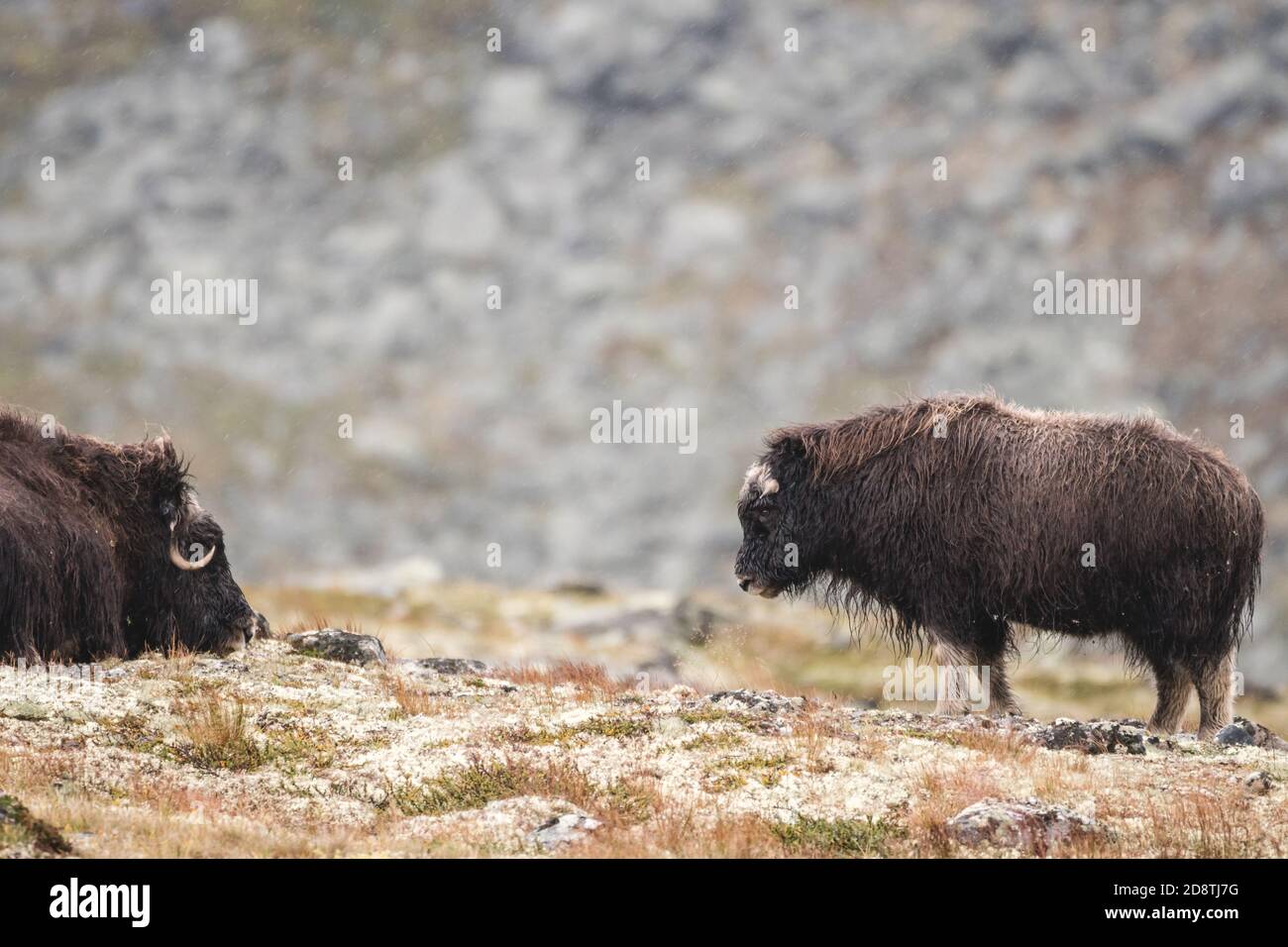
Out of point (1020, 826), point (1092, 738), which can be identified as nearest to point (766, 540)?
point (1092, 738)

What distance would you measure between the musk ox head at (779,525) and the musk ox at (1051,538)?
46 cm

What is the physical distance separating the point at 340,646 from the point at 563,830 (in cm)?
751

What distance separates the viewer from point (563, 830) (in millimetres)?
10133

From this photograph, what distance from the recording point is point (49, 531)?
14625mm

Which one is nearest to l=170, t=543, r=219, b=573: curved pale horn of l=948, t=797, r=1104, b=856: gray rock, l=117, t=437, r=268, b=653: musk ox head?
l=117, t=437, r=268, b=653: musk ox head

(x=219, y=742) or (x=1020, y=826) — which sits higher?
(x=219, y=742)

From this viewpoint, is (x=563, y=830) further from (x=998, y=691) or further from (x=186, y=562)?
(x=186, y=562)

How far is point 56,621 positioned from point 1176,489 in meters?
11.2

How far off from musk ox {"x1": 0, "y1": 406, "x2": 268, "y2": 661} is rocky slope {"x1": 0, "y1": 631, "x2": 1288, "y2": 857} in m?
0.74

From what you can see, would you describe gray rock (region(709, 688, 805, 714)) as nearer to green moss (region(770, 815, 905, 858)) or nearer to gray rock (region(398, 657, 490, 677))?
green moss (region(770, 815, 905, 858))

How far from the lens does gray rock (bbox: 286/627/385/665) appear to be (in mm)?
16980

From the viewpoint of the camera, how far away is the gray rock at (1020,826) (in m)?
10.2

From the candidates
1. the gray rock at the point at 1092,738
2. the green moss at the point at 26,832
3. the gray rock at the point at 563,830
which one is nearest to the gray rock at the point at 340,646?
the gray rock at the point at 563,830
